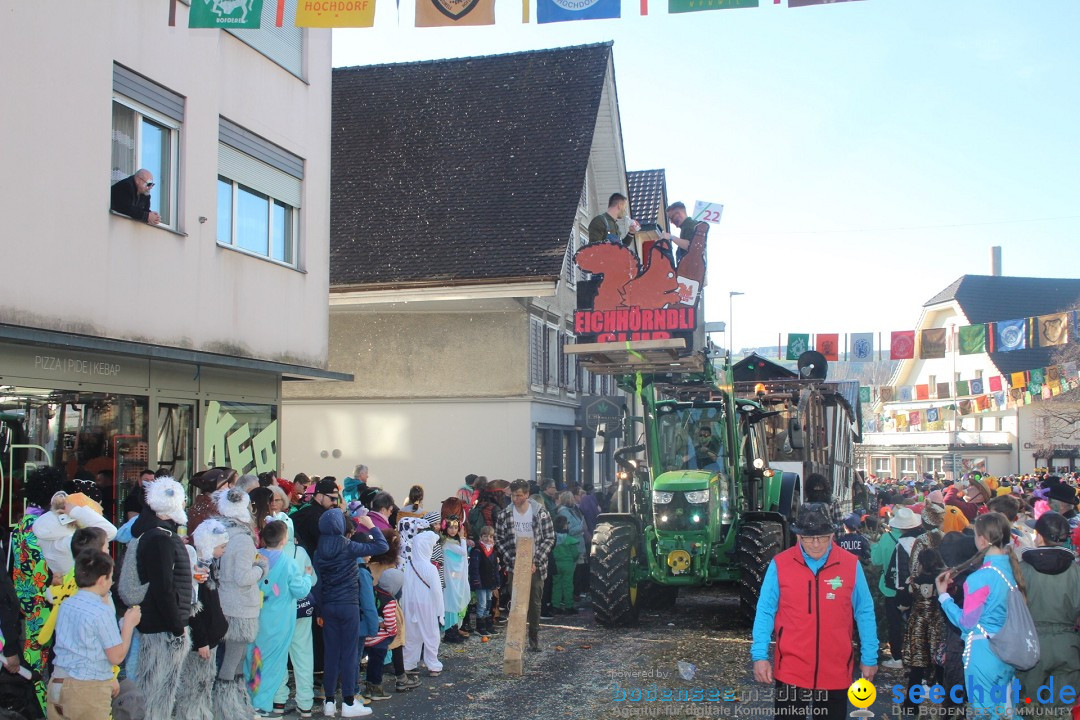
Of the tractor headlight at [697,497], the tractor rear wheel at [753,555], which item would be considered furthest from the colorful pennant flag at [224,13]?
the tractor rear wheel at [753,555]

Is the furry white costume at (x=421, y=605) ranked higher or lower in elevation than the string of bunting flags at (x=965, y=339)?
lower

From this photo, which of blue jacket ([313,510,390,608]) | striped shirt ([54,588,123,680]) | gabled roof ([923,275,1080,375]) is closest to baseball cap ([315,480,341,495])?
blue jacket ([313,510,390,608])

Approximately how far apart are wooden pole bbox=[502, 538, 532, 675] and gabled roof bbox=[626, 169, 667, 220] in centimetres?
2410

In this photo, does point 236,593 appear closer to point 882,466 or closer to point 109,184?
point 109,184

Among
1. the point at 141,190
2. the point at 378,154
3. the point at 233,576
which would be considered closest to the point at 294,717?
the point at 233,576

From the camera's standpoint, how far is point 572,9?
28.9ft

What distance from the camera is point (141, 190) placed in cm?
1137

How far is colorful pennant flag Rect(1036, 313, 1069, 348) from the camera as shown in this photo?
2389cm

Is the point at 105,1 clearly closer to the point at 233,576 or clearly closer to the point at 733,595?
the point at 233,576

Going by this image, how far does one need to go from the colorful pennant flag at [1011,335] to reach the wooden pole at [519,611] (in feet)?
61.4

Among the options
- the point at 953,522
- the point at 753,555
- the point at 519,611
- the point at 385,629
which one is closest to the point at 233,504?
the point at 385,629

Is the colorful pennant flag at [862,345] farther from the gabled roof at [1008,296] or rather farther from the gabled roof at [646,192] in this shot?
the gabled roof at [1008,296]

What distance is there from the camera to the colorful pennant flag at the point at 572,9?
876 centimetres

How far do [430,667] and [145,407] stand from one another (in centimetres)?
442
